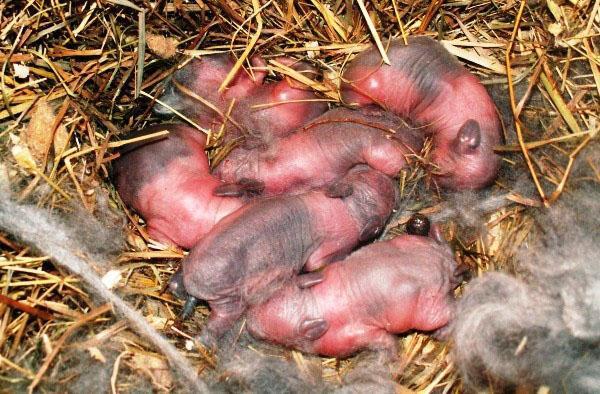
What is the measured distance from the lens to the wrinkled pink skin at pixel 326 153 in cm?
271

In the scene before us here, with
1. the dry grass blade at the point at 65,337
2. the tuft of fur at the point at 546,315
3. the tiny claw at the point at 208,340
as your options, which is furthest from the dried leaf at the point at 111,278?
the tuft of fur at the point at 546,315

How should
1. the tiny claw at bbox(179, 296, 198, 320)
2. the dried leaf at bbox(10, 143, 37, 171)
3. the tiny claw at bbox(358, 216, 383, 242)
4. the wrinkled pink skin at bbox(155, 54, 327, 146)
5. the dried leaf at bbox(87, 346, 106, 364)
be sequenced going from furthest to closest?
the wrinkled pink skin at bbox(155, 54, 327, 146), the tiny claw at bbox(358, 216, 383, 242), the tiny claw at bbox(179, 296, 198, 320), the dried leaf at bbox(10, 143, 37, 171), the dried leaf at bbox(87, 346, 106, 364)

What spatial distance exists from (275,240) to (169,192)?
19.9 inches

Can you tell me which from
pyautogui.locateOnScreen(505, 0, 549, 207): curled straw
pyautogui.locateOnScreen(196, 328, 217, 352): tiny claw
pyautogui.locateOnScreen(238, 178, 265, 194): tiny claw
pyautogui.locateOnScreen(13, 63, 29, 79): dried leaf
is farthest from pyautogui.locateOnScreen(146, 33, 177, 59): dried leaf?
pyautogui.locateOnScreen(505, 0, 549, 207): curled straw

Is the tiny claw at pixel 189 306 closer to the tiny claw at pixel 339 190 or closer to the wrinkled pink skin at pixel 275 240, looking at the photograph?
the wrinkled pink skin at pixel 275 240

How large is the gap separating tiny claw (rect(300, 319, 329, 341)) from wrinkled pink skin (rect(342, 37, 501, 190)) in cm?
82

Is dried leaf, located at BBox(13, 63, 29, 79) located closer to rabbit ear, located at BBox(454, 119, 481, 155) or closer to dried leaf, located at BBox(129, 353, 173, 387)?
dried leaf, located at BBox(129, 353, 173, 387)

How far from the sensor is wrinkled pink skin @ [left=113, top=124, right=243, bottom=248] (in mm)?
2605

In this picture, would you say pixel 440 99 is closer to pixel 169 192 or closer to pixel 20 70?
pixel 169 192

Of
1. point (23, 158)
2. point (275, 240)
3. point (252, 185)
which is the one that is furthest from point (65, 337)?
point (252, 185)

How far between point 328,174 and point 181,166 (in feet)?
2.10

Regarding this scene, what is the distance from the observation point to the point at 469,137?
2592mm

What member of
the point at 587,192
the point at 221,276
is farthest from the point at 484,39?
the point at 221,276

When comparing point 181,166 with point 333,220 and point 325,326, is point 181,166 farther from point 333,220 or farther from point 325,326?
point 325,326
